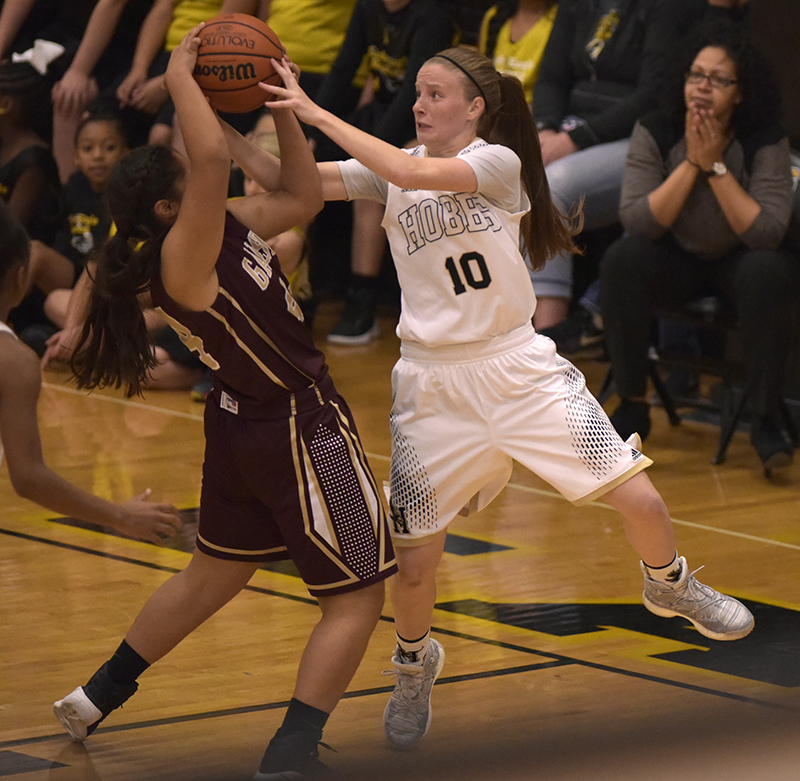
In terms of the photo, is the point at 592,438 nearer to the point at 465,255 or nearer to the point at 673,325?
the point at 465,255

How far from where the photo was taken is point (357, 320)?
762cm

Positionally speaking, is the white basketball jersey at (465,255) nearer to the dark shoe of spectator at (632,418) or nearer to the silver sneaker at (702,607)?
the silver sneaker at (702,607)

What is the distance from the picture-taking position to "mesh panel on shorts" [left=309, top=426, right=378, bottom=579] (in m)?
2.78

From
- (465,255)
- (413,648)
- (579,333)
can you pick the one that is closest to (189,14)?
(579,333)

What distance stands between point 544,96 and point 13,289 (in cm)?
414

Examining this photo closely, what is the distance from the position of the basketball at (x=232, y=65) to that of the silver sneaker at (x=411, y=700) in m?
1.25

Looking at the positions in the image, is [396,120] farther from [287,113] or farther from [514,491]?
[287,113]

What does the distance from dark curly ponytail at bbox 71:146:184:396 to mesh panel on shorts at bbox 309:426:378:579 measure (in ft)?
1.36

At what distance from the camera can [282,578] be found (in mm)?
4215

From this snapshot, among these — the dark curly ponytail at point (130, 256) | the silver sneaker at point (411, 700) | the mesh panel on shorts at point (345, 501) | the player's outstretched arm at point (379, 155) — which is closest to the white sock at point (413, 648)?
the silver sneaker at point (411, 700)

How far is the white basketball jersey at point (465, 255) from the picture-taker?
3051mm

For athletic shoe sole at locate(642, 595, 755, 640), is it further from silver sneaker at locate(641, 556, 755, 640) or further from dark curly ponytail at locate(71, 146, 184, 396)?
dark curly ponytail at locate(71, 146, 184, 396)

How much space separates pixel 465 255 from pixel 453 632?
1161 mm

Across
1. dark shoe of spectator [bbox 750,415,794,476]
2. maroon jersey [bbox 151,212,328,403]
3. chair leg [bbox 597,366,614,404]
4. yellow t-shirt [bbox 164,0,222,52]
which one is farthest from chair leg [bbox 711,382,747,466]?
yellow t-shirt [bbox 164,0,222,52]
